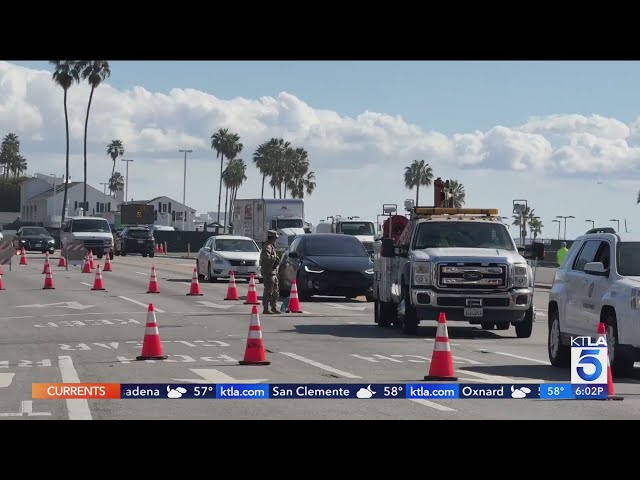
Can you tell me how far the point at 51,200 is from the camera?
7008 inches

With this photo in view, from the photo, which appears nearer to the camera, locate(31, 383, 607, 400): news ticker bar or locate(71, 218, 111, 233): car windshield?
locate(31, 383, 607, 400): news ticker bar

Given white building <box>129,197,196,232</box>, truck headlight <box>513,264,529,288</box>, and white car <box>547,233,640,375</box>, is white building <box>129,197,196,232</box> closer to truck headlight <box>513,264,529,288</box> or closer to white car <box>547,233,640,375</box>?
truck headlight <box>513,264,529,288</box>

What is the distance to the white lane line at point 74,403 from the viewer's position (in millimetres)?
13498

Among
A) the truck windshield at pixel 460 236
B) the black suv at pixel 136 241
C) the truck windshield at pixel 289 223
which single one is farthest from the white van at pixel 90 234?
the truck windshield at pixel 460 236

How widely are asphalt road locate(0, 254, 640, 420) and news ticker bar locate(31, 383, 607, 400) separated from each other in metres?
0.31

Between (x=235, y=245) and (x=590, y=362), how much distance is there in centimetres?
3058

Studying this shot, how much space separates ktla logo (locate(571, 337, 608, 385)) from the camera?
14961mm

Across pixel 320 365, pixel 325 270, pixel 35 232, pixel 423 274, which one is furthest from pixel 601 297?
pixel 35 232

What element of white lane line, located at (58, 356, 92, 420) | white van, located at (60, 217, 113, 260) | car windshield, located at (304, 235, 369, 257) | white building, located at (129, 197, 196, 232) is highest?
white building, located at (129, 197, 196, 232)

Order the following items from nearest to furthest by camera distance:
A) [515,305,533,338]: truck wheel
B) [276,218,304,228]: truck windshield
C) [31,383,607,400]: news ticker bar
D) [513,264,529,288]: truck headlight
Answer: [31,383,607,400]: news ticker bar
[513,264,529,288]: truck headlight
[515,305,533,338]: truck wheel
[276,218,304,228]: truck windshield

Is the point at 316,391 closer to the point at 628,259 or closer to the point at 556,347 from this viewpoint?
the point at 556,347

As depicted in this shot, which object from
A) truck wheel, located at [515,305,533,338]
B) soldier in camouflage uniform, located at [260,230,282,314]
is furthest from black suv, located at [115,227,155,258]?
truck wheel, located at [515,305,533,338]

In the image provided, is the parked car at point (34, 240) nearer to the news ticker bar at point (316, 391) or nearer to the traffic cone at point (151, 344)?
the traffic cone at point (151, 344)
